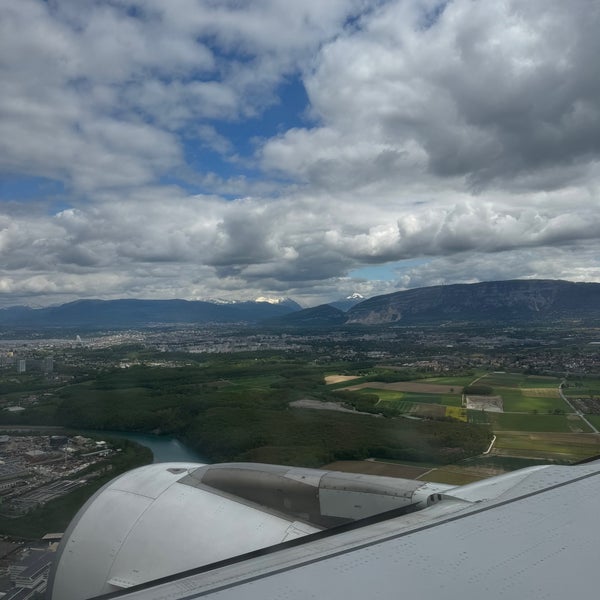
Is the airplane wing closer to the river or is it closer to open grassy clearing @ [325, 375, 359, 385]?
the river

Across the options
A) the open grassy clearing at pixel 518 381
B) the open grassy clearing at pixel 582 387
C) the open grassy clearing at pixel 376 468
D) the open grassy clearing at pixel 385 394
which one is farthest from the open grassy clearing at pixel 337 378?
the open grassy clearing at pixel 376 468

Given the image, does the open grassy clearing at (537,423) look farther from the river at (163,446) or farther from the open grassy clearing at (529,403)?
the river at (163,446)

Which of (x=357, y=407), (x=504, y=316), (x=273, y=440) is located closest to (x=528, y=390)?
(x=357, y=407)

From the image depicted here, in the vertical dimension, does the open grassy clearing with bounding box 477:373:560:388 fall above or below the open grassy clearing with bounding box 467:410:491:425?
below

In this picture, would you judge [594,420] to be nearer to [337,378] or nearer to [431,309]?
[337,378]

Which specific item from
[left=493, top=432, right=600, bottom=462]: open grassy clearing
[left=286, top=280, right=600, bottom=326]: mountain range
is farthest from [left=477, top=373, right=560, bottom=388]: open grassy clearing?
[left=286, top=280, right=600, bottom=326]: mountain range

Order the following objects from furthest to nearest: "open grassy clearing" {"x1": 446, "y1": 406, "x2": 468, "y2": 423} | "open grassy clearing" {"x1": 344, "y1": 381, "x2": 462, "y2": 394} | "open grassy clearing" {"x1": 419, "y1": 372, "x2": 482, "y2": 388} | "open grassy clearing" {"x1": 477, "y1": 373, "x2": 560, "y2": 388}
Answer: "open grassy clearing" {"x1": 419, "y1": 372, "x2": 482, "y2": 388} < "open grassy clearing" {"x1": 477, "y1": 373, "x2": 560, "y2": 388} < "open grassy clearing" {"x1": 344, "y1": 381, "x2": 462, "y2": 394} < "open grassy clearing" {"x1": 446, "y1": 406, "x2": 468, "y2": 423}
